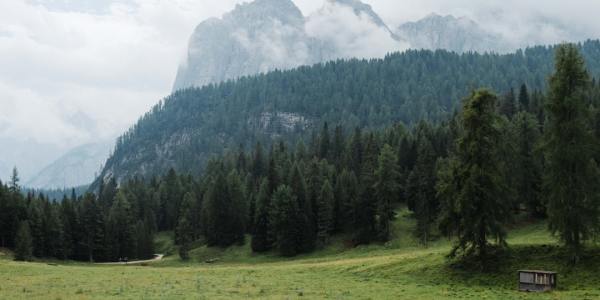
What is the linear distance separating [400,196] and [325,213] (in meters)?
23.0

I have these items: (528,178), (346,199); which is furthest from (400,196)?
(528,178)

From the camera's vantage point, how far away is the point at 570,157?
137ft

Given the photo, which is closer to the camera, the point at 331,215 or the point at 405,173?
the point at 331,215

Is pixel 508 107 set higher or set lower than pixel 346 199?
higher

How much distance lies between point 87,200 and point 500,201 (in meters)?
97.0

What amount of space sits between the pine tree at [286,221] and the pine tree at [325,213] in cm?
384

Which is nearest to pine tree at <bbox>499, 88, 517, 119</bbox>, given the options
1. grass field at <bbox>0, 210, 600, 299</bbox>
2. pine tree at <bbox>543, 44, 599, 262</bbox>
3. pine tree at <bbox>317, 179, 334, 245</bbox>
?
pine tree at <bbox>317, 179, 334, 245</bbox>

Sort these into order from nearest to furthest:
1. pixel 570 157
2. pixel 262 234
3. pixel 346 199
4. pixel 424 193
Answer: pixel 570 157
pixel 424 193
pixel 346 199
pixel 262 234

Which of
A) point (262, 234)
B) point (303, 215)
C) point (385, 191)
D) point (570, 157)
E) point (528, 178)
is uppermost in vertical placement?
point (528, 178)

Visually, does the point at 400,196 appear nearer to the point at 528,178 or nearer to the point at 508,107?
the point at 528,178

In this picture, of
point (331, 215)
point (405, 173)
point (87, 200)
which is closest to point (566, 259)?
point (331, 215)

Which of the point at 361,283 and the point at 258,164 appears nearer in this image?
the point at 361,283

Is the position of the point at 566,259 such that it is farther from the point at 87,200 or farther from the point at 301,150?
the point at 301,150

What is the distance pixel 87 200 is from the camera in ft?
389
